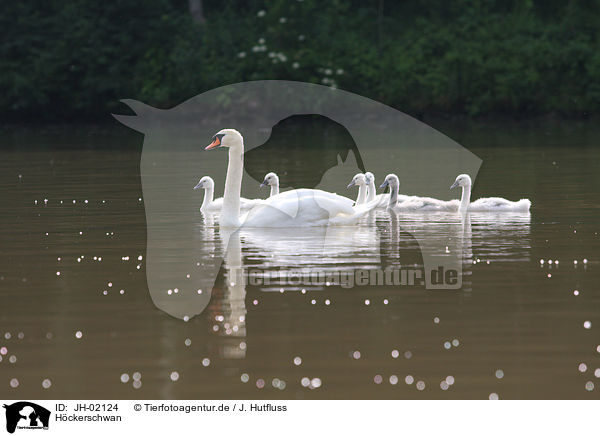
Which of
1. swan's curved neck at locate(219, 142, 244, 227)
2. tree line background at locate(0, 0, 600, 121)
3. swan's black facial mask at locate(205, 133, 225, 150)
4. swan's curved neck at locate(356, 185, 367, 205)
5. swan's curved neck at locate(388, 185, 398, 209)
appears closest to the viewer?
swan's curved neck at locate(219, 142, 244, 227)

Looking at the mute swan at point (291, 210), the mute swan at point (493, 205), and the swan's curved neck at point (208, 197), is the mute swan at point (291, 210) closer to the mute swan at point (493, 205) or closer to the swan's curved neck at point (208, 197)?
the mute swan at point (493, 205)

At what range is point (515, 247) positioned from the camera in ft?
46.3

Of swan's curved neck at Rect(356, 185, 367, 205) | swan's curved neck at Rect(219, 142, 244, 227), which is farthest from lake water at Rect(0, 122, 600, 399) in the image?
swan's curved neck at Rect(356, 185, 367, 205)

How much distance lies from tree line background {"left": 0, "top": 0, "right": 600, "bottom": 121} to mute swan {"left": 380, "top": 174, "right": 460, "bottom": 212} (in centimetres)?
2808

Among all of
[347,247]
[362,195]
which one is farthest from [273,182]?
[347,247]

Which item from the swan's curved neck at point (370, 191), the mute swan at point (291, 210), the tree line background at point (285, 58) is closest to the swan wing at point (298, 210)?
the mute swan at point (291, 210)

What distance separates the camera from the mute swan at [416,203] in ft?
59.9

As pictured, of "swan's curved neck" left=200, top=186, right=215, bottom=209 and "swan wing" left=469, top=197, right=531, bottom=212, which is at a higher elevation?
"swan's curved neck" left=200, top=186, right=215, bottom=209

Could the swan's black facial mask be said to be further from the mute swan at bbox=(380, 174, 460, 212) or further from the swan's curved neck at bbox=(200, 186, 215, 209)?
the mute swan at bbox=(380, 174, 460, 212)

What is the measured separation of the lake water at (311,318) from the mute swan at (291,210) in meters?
0.33

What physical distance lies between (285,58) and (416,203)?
28.7 meters

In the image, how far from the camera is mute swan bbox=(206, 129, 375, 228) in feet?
53.0
